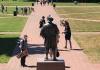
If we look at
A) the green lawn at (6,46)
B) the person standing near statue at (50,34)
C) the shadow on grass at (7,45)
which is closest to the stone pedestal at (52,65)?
the person standing near statue at (50,34)

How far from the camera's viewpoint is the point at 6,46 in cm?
2945

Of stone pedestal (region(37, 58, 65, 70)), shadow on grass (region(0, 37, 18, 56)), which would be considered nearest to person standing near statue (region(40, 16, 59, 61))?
stone pedestal (region(37, 58, 65, 70))

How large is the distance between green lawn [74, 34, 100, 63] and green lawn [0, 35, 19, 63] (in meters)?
4.78

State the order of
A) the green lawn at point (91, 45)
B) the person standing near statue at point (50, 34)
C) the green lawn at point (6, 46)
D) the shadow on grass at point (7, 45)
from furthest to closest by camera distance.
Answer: the shadow on grass at point (7, 45) → the green lawn at point (91, 45) → the green lawn at point (6, 46) → the person standing near statue at point (50, 34)

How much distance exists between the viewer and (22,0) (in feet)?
399

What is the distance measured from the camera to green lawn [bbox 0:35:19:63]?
2441 centimetres

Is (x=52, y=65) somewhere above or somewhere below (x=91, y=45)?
above

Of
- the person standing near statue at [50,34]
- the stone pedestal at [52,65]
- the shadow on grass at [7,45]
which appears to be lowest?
the shadow on grass at [7,45]

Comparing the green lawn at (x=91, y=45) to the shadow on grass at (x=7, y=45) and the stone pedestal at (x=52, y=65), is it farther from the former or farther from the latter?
the stone pedestal at (x=52, y=65)

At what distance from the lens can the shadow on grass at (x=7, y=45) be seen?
1046 inches

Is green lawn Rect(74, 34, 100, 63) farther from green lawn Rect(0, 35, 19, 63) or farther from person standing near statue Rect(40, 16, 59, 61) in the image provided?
person standing near statue Rect(40, 16, 59, 61)

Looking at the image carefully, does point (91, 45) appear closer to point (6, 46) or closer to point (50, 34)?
point (6, 46)

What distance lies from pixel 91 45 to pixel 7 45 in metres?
5.96

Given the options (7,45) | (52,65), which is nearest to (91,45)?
(7,45)
